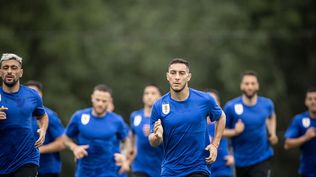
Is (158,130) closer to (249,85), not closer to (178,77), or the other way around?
(178,77)

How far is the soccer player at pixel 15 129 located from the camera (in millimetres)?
10047

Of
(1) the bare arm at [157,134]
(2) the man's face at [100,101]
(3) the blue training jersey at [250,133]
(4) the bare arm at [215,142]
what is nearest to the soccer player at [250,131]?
(3) the blue training jersey at [250,133]

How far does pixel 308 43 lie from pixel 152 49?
7.13 meters

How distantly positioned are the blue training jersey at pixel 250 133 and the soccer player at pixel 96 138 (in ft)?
8.32

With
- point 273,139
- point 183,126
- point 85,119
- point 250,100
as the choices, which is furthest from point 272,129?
point 183,126

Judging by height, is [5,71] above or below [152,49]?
below

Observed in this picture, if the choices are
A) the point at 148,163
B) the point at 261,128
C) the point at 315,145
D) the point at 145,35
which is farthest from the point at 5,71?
the point at 145,35

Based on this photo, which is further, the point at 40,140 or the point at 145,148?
the point at 145,148

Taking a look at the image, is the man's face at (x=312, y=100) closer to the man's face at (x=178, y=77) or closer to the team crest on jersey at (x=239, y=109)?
the team crest on jersey at (x=239, y=109)

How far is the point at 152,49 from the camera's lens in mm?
32781

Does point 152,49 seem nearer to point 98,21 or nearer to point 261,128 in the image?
point 98,21

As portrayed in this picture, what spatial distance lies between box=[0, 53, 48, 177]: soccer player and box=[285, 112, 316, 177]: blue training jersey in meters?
6.08

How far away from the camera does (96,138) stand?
1261 cm

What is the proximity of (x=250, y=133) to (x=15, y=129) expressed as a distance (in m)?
5.36
